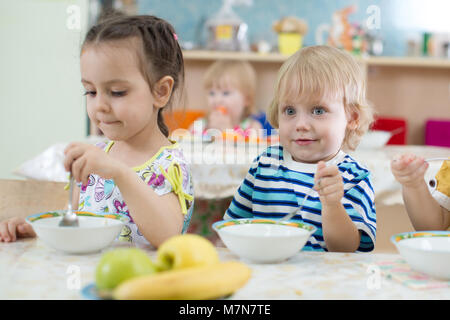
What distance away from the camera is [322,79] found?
1.18 meters

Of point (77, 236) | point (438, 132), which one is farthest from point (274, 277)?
point (438, 132)

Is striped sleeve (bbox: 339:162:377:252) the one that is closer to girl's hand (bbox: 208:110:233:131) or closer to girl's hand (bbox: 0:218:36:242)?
girl's hand (bbox: 0:218:36:242)

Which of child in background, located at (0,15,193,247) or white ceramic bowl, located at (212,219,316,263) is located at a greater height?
child in background, located at (0,15,193,247)

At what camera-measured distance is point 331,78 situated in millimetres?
1191

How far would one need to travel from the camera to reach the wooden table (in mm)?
687

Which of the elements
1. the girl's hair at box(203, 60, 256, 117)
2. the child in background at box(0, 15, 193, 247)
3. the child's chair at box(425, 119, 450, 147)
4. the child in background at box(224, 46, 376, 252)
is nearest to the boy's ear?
the child in background at box(0, 15, 193, 247)

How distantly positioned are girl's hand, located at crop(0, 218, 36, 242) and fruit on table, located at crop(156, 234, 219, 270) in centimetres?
37

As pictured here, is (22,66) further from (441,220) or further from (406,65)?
(441,220)

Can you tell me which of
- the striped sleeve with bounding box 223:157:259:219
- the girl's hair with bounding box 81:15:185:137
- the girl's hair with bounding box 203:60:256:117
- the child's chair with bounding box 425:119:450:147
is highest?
the girl's hair with bounding box 81:15:185:137

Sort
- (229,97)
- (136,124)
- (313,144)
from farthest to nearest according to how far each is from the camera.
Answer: (229,97)
(313,144)
(136,124)

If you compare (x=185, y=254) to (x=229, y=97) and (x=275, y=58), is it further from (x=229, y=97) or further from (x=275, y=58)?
(x=275, y=58)

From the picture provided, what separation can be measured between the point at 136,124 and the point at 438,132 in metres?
3.37

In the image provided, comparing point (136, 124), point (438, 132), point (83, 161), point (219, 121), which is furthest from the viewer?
point (438, 132)
